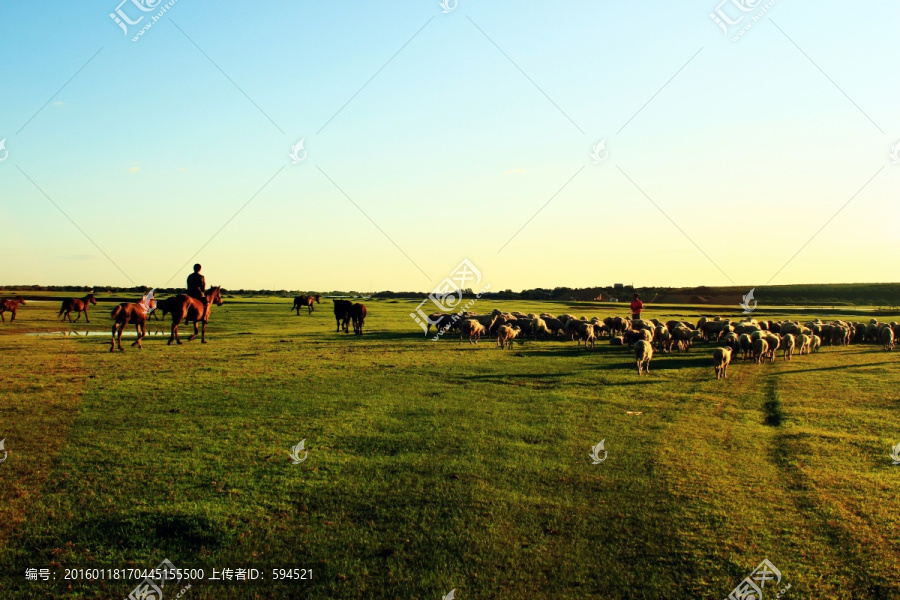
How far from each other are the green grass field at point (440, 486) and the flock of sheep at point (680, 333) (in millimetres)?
10465

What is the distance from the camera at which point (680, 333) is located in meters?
34.3

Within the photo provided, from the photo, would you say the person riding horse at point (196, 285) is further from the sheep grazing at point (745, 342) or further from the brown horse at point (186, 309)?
the sheep grazing at point (745, 342)

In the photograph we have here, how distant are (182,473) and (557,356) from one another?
21.6 m

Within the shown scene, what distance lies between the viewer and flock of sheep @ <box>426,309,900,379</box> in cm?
3030

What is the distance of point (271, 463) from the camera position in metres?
10.5

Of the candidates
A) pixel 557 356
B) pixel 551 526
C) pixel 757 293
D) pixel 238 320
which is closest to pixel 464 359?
pixel 557 356

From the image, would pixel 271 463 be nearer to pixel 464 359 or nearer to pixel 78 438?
pixel 78 438

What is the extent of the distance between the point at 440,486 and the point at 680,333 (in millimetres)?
28080

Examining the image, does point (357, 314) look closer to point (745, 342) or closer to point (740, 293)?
point (745, 342)

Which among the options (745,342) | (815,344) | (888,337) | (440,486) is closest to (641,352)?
(745,342)

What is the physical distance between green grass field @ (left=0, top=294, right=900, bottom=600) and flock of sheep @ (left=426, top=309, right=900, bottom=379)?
1046cm

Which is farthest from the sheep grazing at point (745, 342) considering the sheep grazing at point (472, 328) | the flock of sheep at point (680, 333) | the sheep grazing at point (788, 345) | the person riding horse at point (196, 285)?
the person riding horse at point (196, 285)

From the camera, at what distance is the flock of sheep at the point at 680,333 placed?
30297mm

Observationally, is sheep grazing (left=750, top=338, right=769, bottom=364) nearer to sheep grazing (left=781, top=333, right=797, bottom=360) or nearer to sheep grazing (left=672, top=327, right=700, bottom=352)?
sheep grazing (left=781, top=333, right=797, bottom=360)
